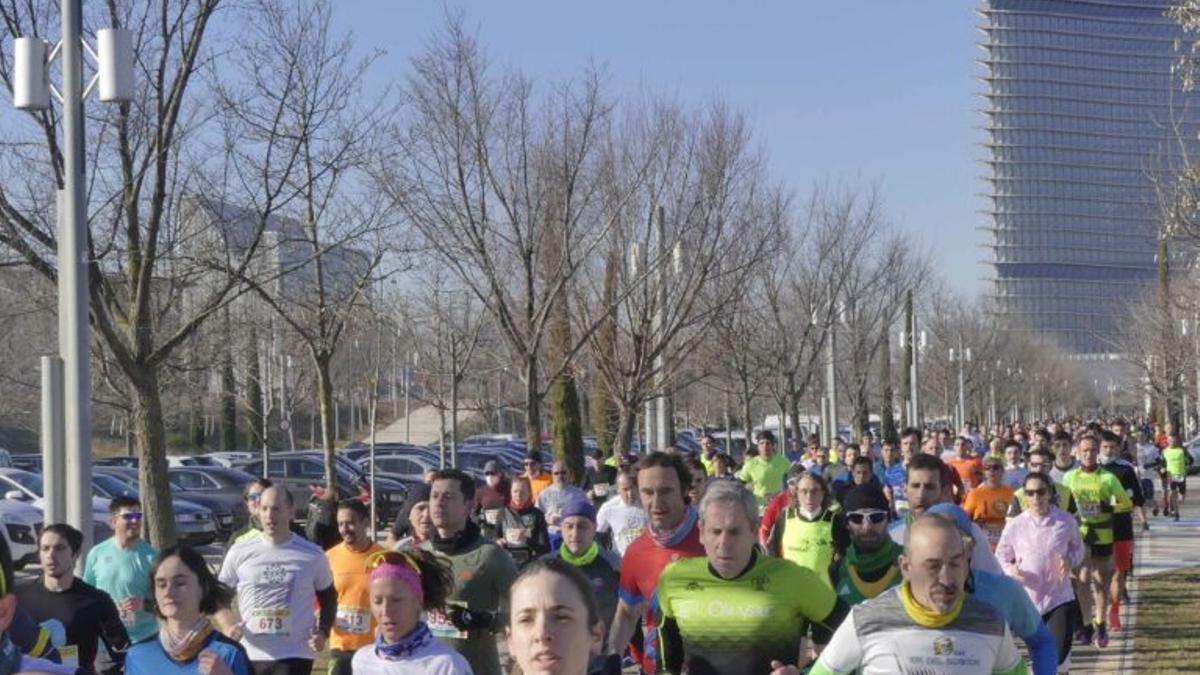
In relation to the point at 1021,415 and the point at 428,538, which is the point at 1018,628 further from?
the point at 1021,415

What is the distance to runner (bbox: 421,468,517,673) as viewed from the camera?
7945 mm

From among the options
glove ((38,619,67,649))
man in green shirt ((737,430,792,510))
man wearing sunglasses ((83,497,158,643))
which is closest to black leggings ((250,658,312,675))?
man wearing sunglasses ((83,497,158,643))

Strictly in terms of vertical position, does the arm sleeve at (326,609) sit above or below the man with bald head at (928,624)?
below

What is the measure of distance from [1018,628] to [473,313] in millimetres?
28664

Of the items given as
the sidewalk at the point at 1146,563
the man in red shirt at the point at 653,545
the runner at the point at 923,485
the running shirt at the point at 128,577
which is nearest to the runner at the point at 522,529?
the running shirt at the point at 128,577

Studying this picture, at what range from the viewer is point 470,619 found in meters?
7.92

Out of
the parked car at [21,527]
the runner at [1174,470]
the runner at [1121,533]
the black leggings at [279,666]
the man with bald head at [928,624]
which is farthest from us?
the runner at [1174,470]

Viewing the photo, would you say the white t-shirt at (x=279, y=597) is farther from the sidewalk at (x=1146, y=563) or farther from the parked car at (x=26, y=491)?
the parked car at (x=26, y=491)

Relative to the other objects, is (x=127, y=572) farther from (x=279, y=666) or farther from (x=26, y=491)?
(x=26, y=491)

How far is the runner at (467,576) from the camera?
313 inches

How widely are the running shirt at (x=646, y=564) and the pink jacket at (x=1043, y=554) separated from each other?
16.3ft

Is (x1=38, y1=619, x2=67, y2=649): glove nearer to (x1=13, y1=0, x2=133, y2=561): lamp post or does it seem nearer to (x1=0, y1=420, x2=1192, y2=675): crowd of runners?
(x1=0, y1=420, x2=1192, y2=675): crowd of runners

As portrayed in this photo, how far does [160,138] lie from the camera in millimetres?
13461

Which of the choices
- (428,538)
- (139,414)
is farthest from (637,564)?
(139,414)
